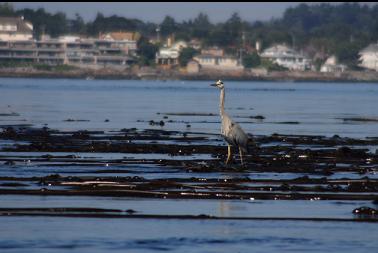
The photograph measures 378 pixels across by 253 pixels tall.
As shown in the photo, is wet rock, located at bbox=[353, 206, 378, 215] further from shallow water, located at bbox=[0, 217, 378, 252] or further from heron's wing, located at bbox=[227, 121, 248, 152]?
heron's wing, located at bbox=[227, 121, 248, 152]

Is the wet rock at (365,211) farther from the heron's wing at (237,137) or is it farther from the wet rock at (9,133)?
the wet rock at (9,133)

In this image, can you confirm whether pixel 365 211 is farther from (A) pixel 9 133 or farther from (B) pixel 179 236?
(A) pixel 9 133

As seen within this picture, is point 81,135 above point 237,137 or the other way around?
the other way around

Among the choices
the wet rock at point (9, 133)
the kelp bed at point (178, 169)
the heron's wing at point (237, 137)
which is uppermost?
the heron's wing at point (237, 137)

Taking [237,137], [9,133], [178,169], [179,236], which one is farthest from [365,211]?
[9,133]

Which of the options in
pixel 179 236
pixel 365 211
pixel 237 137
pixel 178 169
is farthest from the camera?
pixel 237 137

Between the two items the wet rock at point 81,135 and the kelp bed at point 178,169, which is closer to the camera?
the kelp bed at point 178,169

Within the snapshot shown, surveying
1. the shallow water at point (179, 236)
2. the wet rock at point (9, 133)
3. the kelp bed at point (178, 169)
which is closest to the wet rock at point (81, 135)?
the kelp bed at point (178, 169)

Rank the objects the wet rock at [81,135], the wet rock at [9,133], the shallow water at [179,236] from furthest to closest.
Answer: the wet rock at [9,133] → the wet rock at [81,135] → the shallow water at [179,236]

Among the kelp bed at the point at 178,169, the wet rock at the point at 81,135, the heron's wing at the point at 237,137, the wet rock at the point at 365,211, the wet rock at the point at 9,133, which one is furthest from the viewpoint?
the wet rock at the point at 9,133

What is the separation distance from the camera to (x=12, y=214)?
20.7 metres

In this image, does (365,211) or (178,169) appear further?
(178,169)

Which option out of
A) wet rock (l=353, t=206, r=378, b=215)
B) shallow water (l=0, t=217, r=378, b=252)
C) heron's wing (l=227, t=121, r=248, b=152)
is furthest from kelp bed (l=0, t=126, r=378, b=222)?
shallow water (l=0, t=217, r=378, b=252)

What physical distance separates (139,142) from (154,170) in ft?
31.8
